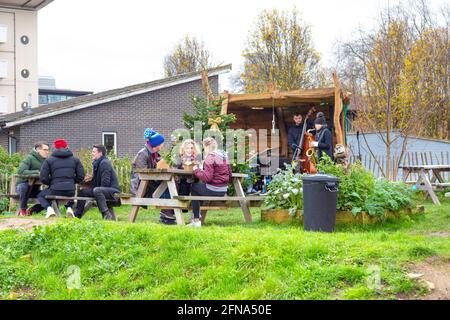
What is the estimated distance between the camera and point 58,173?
1203 cm

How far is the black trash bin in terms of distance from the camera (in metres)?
9.73

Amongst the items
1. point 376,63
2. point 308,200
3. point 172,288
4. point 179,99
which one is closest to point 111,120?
point 179,99

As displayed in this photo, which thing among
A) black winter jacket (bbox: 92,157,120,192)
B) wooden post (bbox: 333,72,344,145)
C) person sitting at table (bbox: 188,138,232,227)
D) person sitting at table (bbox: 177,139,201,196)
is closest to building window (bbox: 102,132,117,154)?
wooden post (bbox: 333,72,344,145)

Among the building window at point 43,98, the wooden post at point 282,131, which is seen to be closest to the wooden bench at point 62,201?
the wooden post at point 282,131

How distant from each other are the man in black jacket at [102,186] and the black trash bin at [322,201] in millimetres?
3771

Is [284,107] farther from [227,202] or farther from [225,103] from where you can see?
[227,202]

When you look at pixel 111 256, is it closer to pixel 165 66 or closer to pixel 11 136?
pixel 11 136

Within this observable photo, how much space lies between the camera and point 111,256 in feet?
26.0

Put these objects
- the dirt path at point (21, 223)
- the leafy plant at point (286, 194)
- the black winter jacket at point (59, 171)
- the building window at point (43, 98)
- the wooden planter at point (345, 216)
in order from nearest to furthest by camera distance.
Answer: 1. the dirt path at point (21, 223)
2. the wooden planter at point (345, 216)
3. the leafy plant at point (286, 194)
4. the black winter jacket at point (59, 171)
5. the building window at point (43, 98)

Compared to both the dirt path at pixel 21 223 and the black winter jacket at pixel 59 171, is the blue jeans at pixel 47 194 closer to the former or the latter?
the black winter jacket at pixel 59 171

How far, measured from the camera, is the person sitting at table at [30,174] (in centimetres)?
1284

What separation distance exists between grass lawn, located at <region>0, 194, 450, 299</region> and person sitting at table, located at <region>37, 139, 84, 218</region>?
297 centimetres

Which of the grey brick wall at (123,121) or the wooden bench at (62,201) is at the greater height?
the grey brick wall at (123,121)

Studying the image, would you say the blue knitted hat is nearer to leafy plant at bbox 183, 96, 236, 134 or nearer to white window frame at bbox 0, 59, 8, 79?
leafy plant at bbox 183, 96, 236, 134
